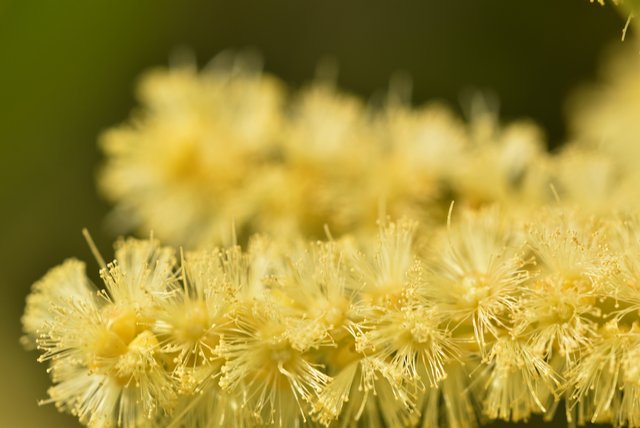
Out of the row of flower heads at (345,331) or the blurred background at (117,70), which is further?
the blurred background at (117,70)

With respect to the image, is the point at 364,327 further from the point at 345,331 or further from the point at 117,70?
the point at 117,70

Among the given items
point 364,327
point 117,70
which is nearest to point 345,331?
point 364,327

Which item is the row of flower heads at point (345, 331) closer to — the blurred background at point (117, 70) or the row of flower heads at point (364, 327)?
the row of flower heads at point (364, 327)

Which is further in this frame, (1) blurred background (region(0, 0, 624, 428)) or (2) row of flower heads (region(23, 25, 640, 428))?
(1) blurred background (region(0, 0, 624, 428))

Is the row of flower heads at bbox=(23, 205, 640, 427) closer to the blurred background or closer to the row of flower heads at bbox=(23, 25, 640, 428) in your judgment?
the row of flower heads at bbox=(23, 25, 640, 428)

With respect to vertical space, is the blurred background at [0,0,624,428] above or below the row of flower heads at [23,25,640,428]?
above

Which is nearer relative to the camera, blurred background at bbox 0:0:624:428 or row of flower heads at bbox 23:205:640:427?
row of flower heads at bbox 23:205:640:427

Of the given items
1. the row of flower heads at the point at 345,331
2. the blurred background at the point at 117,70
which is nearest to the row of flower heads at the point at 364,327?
Answer: the row of flower heads at the point at 345,331

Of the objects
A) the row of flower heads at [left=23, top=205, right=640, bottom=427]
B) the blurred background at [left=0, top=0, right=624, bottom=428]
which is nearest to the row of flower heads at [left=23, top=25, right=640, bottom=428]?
the row of flower heads at [left=23, top=205, right=640, bottom=427]
